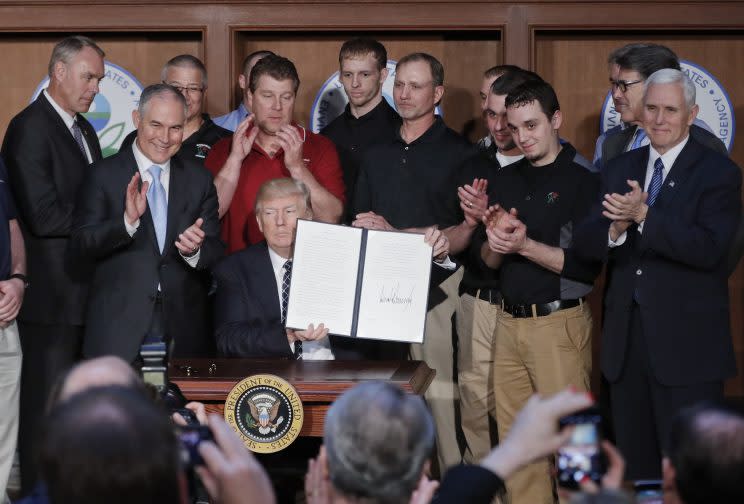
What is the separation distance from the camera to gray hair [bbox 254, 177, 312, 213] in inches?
163

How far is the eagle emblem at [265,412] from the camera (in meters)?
3.38

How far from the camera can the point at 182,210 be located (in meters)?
4.40

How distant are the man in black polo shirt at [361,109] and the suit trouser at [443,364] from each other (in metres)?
0.60

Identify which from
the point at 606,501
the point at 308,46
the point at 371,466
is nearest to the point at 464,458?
the point at 308,46

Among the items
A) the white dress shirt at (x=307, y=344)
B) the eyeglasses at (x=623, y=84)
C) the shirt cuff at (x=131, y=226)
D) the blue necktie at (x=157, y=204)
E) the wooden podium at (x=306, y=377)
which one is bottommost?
the wooden podium at (x=306, y=377)

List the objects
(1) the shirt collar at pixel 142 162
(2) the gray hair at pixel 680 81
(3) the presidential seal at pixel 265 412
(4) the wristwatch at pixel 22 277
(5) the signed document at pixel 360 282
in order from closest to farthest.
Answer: (3) the presidential seal at pixel 265 412
(2) the gray hair at pixel 680 81
(5) the signed document at pixel 360 282
(4) the wristwatch at pixel 22 277
(1) the shirt collar at pixel 142 162

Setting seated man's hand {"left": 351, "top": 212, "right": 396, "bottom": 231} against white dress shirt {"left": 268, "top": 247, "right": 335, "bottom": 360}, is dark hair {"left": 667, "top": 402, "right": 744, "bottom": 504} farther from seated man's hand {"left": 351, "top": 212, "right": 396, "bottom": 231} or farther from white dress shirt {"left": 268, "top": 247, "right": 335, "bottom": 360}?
seated man's hand {"left": 351, "top": 212, "right": 396, "bottom": 231}

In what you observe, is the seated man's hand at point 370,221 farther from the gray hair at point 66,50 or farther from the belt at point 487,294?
the gray hair at point 66,50

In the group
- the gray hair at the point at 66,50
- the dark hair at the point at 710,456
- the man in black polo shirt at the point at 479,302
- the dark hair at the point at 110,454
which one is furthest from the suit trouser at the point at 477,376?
the dark hair at the point at 110,454

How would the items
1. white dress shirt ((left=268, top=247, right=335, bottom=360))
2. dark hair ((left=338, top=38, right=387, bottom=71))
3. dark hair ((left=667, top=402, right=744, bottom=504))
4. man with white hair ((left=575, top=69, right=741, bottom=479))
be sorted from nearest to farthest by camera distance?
1. dark hair ((left=667, top=402, right=744, bottom=504))
2. man with white hair ((left=575, top=69, right=741, bottom=479))
3. white dress shirt ((left=268, top=247, right=335, bottom=360))
4. dark hair ((left=338, top=38, right=387, bottom=71))

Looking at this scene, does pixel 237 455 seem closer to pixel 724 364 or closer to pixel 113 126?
pixel 724 364

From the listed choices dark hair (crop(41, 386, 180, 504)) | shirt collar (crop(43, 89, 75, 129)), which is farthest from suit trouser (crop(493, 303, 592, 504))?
dark hair (crop(41, 386, 180, 504))

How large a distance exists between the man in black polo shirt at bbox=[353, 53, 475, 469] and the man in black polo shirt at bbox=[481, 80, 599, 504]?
52 centimetres

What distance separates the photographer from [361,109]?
5.20 m
